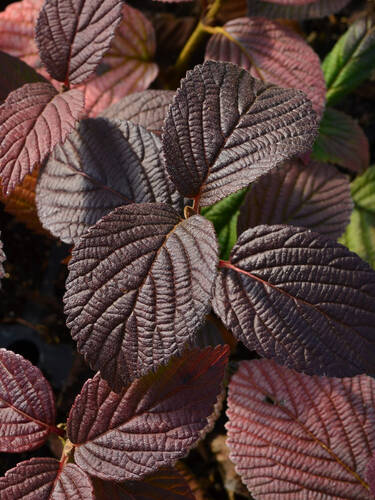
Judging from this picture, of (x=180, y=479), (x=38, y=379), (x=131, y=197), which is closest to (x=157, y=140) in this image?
(x=131, y=197)

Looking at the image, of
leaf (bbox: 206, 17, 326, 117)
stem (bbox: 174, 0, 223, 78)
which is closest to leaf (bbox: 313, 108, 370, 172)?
leaf (bbox: 206, 17, 326, 117)

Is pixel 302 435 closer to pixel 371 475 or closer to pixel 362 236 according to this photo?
pixel 371 475

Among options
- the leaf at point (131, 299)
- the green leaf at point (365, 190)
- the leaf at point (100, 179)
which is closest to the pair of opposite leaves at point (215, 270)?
the leaf at point (131, 299)

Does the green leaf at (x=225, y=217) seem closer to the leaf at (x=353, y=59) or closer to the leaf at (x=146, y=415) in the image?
the leaf at (x=146, y=415)

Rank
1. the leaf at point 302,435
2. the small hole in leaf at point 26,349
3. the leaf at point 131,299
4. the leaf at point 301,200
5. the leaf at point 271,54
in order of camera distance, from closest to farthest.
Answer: the leaf at point 131,299 → the leaf at point 302,435 → the leaf at point 301,200 → the leaf at point 271,54 → the small hole in leaf at point 26,349

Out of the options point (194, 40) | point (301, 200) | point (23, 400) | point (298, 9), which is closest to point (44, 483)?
point (23, 400)
